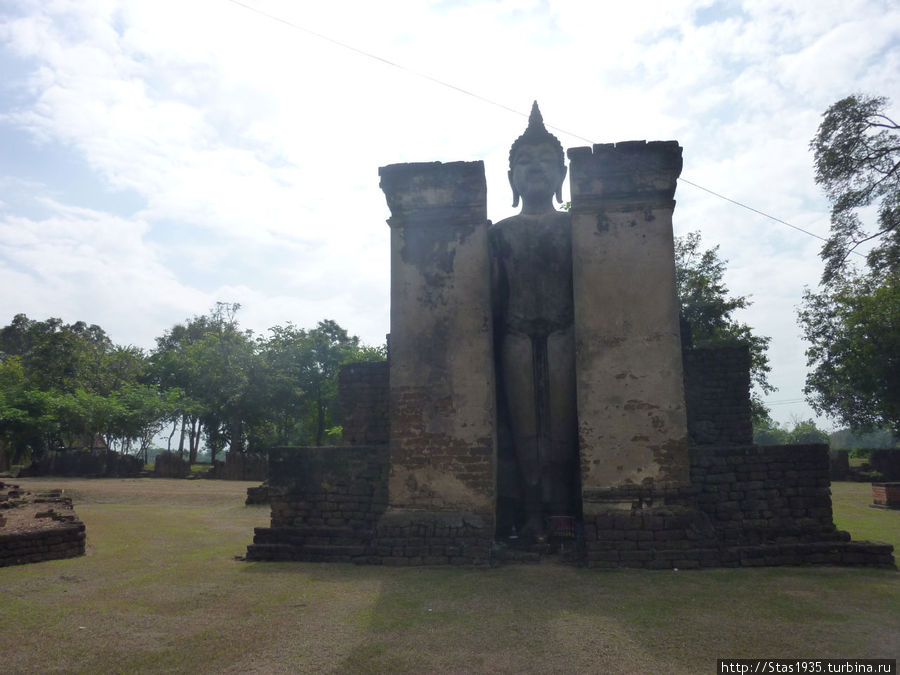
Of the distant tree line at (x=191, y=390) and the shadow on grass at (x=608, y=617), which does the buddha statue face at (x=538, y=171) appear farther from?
the distant tree line at (x=191, y=390)

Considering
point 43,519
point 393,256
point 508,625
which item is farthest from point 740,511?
point 43,519

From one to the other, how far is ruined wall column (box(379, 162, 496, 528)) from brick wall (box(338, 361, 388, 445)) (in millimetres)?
2430

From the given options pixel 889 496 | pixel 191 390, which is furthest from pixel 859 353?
pixel 191 390

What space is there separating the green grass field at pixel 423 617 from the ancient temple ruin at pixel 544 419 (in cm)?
45

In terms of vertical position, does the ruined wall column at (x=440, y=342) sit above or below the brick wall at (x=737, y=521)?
above

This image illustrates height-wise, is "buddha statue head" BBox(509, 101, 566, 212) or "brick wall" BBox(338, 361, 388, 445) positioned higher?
"buddha statue head" BBox(509, 101, 566, 212)

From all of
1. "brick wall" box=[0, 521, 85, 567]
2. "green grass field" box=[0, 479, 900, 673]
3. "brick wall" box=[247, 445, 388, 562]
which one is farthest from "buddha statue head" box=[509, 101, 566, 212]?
"brick wall" box=[0, 521, 85, 567]

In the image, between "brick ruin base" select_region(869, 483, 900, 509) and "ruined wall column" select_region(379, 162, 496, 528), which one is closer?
"ruined wall column" select_region(379, 162, 496, 528)

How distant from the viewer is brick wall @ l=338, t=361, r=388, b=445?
28.7ft

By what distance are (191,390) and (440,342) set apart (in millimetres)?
30341

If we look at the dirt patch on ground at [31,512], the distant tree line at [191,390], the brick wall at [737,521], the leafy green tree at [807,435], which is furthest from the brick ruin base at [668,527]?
the leafy green tree at [807,435]

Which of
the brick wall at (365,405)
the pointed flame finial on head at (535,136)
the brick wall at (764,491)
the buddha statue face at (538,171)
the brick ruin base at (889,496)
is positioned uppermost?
the pointed flame finial on head at (535,136)

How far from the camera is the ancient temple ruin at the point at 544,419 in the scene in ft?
18.8

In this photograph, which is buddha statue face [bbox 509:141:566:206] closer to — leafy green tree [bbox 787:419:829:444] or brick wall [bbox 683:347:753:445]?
brick wall [bbox 683:347:753:445]
